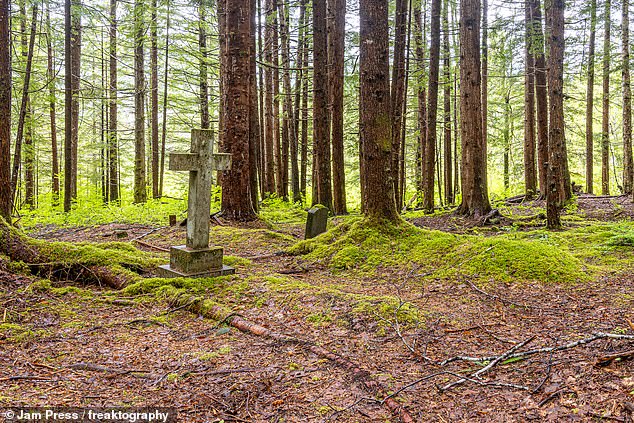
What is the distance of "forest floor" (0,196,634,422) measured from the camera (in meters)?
2.87

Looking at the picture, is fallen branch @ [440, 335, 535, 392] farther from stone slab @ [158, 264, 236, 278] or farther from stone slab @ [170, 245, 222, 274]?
stone slab @ [170, 245, 222, 274]

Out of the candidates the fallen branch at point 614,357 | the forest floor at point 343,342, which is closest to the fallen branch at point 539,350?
the forest floor at point 343,342

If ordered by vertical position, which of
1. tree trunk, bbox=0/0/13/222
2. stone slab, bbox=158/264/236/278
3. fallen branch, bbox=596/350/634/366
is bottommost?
fallen branch, bbox=596/350/634/366

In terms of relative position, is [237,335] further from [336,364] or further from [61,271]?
[61,271]

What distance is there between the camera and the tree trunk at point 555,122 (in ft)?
30.8

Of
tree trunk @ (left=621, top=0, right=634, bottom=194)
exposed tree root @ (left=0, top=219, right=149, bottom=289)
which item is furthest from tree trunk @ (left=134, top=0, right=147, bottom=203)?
tree trunk @ (left=621, top=0, right=634, bottom=194)

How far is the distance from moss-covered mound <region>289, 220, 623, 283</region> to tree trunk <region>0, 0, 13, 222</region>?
16.5 feet

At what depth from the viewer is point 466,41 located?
1155 cm

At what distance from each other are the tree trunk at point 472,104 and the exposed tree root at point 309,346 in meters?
8.88

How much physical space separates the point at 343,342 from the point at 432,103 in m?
12.9

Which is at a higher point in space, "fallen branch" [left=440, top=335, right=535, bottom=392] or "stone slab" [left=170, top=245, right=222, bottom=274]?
"stone slab" [left=170, top=245, right=222, bottom=274]

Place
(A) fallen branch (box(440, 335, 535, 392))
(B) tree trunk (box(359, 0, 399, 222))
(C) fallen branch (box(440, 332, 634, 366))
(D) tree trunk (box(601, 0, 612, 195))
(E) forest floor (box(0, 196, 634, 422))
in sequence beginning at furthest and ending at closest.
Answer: (D) tree trunk (box(601, 0, 612, 195)) < (B) tree trunk (box(359, 0, 399, 222)) < (C) fallen branch (box(440, 332, 634, 366)) < (A) fallen branch (box(440, 335, 535, 392)) < (E) forest floor (box(0, 196, 634, 422))

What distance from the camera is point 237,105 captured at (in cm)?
1081

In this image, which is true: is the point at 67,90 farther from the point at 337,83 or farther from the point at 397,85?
the point at 397,85
